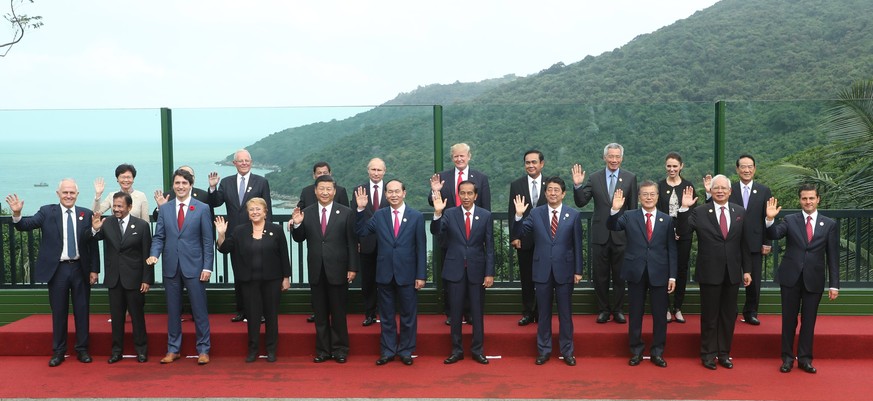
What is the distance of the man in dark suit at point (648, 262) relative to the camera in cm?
693

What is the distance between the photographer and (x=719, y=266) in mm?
6852

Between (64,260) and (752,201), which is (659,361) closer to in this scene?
(752,201)

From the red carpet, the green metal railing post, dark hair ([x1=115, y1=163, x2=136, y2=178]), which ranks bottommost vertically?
the red carpet

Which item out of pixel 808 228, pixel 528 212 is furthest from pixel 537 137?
pixel 808 228

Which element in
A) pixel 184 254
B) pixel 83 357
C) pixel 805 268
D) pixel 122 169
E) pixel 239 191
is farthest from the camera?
pixel 239 191

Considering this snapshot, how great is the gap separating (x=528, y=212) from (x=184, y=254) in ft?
10.1

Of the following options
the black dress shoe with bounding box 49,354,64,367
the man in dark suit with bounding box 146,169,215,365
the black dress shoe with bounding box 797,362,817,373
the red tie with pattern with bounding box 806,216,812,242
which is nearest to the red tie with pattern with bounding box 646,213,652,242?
the red tie with pattern with bounding box 806,216,812,242

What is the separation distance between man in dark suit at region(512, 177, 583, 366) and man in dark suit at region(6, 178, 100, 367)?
3868 millimetres

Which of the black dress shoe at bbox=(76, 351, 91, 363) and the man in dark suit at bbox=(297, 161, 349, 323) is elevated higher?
the man in dark suit at bbox=(297, 161, 349, 323)

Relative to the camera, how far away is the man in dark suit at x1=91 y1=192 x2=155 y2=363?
7.16 metres

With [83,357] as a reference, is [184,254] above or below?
above

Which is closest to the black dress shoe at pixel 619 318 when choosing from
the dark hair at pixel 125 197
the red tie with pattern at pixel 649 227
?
the red tie with pattern at pixel 649 227

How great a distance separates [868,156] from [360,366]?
223 inches

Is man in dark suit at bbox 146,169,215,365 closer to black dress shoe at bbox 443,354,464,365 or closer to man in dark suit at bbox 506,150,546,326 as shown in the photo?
black dress shoe at bbox 443,354,464,365
